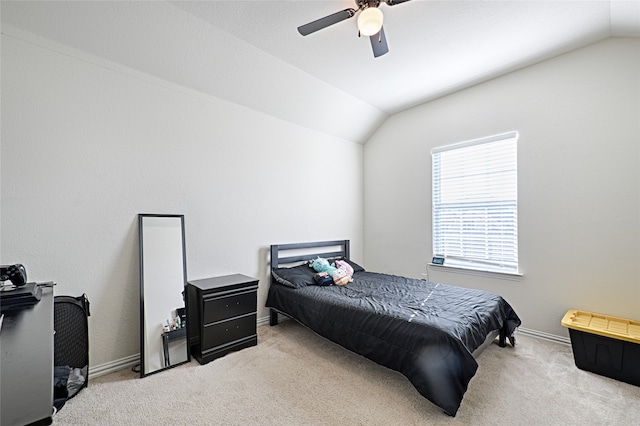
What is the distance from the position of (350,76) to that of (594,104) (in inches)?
95.7

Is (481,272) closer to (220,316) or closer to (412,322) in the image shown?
(412,322)

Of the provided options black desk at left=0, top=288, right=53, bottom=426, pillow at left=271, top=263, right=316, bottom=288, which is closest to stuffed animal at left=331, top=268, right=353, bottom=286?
pillow at left=271, top=263, right=316, bottom=288

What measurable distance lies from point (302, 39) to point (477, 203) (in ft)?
9.12

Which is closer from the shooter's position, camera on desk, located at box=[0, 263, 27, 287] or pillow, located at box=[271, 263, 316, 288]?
camera on desk, located at box=[0, 263, 27, 287]

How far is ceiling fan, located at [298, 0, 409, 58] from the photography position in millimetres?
1759

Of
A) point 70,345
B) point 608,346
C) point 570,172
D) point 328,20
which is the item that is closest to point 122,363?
point 70,345

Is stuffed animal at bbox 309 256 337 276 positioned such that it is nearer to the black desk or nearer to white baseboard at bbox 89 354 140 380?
Answer: white baseboard at bbox 89 354 140 380

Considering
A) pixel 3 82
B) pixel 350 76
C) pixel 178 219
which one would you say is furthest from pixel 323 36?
pixel 3 82

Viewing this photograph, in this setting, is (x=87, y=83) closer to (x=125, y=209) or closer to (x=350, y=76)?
(x=125, y=209)

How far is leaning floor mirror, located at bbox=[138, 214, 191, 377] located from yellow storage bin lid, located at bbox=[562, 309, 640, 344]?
339 centimetres

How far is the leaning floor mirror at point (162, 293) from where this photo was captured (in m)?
2.29

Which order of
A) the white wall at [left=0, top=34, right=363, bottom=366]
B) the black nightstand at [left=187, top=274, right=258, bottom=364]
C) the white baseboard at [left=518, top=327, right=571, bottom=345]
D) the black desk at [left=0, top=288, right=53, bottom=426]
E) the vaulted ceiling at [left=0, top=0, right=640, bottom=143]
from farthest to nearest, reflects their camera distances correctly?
the white baseboard at [left=518, top=327, right=571, bottom=345], the black nightstand at [left=187, top=274, right=258, bottom=364], the vaulted ceiling at [left=0, top=0, right=640, bottom=143], the white wall at [left=0, top=34, right=363, bottom=366], the black desk at [left=0, top=288, right=53, bottom=426]

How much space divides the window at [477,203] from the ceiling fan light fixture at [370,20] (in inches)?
89.2

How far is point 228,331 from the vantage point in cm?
257
